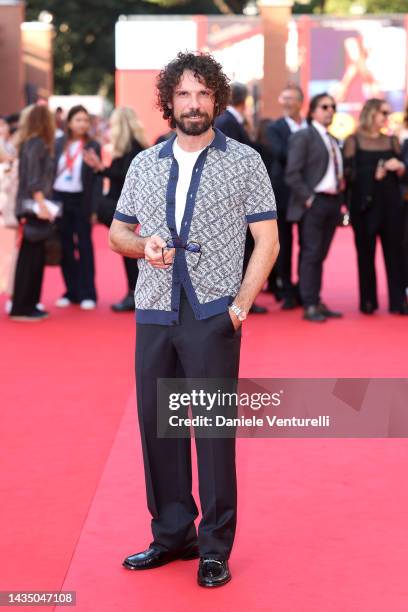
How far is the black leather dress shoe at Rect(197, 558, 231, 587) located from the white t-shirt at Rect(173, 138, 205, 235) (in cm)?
120

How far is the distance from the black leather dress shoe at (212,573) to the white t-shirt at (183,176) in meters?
1.20

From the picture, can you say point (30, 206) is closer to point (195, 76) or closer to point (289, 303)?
point (289, 303)

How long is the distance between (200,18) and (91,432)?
2306 centimetres

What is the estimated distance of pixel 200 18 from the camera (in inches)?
1132

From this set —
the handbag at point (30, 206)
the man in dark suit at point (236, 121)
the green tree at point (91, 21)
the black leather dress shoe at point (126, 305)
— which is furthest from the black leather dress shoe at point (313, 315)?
the green tree at point (91, 21)

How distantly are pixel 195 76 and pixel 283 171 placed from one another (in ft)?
24.0

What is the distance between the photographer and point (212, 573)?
448 cm

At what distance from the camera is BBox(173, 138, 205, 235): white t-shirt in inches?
174

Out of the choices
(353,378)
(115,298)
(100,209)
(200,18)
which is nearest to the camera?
(353,378)

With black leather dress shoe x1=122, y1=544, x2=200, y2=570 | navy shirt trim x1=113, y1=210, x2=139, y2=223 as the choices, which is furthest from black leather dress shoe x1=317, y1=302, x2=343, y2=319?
navy shirt trim x1=113, y1=210, x2=139, y2=223

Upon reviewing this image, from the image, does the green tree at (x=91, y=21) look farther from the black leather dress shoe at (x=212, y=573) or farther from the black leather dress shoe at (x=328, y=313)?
the black leather dress shoe at (x=212, y=573)

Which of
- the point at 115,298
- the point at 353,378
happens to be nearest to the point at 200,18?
the point at 115,298

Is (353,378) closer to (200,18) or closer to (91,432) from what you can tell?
(91,432)

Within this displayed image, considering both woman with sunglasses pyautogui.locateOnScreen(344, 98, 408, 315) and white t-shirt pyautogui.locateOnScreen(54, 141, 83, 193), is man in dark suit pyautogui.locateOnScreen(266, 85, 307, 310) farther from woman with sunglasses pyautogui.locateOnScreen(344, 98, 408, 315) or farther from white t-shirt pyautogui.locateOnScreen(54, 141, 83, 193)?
white t-shirt pyautogui.locateOnScreen(54, 141, 83, 193)
